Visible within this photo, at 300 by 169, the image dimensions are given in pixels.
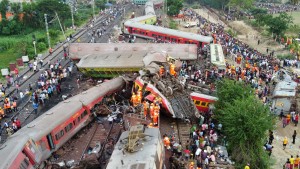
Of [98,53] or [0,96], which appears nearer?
[0,96]

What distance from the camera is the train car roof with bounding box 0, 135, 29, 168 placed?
1504 cm

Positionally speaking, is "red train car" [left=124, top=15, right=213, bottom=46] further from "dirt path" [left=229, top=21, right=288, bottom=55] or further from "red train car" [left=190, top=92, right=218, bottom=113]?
"red train car" [left=190, top=92, right=218, bottom=113]

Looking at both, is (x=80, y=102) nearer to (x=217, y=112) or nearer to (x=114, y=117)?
(x=114, y=117)

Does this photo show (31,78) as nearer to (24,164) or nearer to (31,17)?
(24,164)

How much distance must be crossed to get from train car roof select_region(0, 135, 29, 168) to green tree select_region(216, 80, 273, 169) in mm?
12098

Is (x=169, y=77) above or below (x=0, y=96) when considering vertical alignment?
above

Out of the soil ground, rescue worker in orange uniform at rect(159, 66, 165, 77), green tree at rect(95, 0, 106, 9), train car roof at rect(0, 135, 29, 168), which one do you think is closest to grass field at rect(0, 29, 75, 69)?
the soil ground

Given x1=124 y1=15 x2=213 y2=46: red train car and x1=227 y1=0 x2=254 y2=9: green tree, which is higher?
x1=227 y1=0 x2=254 y2=9: green tree

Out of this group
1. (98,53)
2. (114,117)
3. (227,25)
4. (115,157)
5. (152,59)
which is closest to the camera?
(115,157)

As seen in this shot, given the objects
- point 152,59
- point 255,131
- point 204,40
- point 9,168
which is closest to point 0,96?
point 152,59

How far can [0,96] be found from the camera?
29375 mm

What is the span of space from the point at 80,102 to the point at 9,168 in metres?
8.03

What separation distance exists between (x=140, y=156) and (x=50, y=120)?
736 centimetres

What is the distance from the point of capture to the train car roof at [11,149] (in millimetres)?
15043
